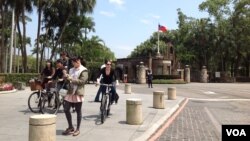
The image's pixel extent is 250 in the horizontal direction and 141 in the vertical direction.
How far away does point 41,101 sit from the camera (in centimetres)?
1317

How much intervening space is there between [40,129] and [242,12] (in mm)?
67970

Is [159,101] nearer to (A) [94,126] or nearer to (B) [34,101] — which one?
(B) [34,101]

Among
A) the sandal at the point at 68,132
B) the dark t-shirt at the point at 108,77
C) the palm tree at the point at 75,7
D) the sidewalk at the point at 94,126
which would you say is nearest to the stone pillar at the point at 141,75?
the palm tree at the point at 75,7

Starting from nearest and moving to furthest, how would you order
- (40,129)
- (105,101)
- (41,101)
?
(40,129)
(105,101)
(41,101)

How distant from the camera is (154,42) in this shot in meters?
98.9

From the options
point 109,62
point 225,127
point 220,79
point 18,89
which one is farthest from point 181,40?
point 225,127

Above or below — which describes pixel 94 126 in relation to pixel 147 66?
below

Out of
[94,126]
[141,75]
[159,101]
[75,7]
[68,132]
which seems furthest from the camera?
[141,75]

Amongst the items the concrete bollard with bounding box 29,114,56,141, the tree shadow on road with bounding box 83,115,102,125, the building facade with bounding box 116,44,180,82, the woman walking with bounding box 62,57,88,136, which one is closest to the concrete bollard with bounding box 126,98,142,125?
the tree shadow on road with bounding box 83,115,102,125

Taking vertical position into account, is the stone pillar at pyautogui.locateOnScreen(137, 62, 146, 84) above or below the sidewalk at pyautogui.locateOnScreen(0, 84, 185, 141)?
above

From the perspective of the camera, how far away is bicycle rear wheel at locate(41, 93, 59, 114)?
43.5 feet

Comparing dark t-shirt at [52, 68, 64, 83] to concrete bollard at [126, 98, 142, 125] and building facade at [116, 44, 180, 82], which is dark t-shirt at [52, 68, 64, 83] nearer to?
concrete bollard at [126, 98, 142, 125]

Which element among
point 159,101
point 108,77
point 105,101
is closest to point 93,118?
point 105,101

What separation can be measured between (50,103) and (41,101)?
0.46 meters
